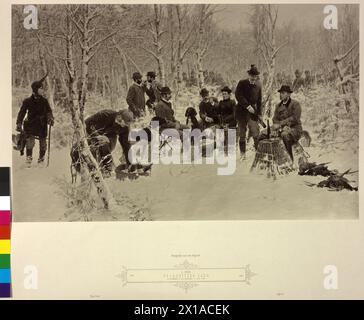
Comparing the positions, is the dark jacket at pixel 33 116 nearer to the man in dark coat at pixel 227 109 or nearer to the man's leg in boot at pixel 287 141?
the man in dark coat at pixel 227 109

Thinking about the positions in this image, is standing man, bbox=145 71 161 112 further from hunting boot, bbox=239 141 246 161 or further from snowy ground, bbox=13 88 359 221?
hunting boot, bbox=239 141 246 161

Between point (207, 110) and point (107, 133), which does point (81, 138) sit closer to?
point (107, 133)

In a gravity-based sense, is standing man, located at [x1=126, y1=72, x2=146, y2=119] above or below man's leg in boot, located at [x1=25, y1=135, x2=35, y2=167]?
above

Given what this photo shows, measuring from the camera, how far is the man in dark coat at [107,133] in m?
2.03

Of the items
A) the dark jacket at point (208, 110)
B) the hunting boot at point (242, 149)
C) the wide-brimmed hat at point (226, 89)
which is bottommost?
the hunting boot at point (242, 149)

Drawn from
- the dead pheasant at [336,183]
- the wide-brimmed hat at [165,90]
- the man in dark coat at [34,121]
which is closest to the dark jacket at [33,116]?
the man in dark coat at [34,121]

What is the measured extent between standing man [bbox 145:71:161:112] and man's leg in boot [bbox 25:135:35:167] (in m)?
0.56

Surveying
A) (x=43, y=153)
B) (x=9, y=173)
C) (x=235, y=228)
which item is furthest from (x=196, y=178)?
(x=9, y=173)

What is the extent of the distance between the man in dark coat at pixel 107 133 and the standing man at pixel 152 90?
104 mm

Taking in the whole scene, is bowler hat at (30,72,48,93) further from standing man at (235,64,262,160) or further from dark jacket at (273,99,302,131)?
dark jacket at (273,99,302,131)

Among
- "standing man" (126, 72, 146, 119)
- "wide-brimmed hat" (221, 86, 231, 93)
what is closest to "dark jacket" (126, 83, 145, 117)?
"standing man" (126, 72, 146, 119)

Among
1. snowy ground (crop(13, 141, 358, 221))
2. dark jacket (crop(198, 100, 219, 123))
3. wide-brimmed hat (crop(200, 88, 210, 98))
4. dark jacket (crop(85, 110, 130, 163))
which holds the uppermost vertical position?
wide-brimmed hat (crop(200, 88, 210, 98))

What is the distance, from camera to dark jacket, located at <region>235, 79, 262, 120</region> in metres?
2.04

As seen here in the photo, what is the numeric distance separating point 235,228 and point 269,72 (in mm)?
739
